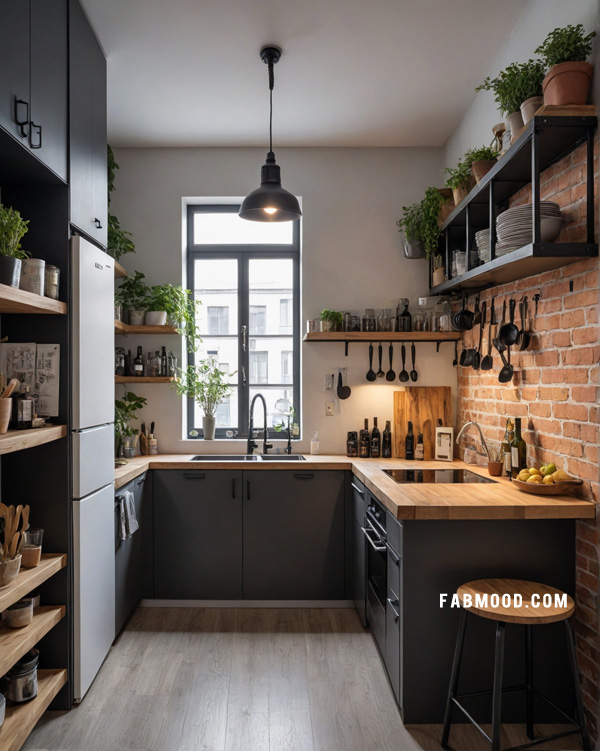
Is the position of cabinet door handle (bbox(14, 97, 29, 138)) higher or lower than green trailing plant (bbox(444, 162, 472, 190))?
lower

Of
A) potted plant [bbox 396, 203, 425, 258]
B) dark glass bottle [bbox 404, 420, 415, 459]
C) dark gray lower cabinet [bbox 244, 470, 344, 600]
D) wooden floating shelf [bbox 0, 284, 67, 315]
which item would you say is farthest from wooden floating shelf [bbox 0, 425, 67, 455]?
potted plant [bbox 396, 203, 425, 258]

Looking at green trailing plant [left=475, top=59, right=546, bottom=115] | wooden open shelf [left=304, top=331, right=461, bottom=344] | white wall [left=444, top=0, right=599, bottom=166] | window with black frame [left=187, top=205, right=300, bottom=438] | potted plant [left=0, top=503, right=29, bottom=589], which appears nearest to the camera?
potted plant [left=0, top=503, right=29, bottom=589]

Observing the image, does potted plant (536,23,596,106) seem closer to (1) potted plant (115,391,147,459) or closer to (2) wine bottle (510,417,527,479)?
(2) wine bottle (510,417,527,479)

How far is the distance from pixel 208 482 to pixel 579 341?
224cm

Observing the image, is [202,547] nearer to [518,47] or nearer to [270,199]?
[270,199]

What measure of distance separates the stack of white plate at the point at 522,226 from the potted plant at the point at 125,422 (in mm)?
2368

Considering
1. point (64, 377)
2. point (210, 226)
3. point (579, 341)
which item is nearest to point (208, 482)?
point (64, 377)

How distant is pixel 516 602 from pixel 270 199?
2116 mm

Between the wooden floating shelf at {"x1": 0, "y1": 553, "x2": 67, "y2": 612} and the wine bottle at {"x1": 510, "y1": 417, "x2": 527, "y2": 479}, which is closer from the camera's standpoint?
the wooden floating shelf at {"x1": 0, "y1": 553, "x2": 67, "y2": 612}

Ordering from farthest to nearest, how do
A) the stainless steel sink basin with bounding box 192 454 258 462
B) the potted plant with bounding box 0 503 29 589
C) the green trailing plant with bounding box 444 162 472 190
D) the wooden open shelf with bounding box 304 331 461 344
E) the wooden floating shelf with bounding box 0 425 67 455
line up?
1. the wooden open shelf with bounding box 304 331 461 344
2. the stainless steel sink basin with bounding box 192 454 258 462
3. the green trailing plant with bounding box 444 162 472 190
4. the potted plant with bounding box 0 503 29 589
5. the wooden floating shelf with bounding box 0 425 67 455

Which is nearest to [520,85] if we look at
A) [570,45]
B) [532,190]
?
[570,45]

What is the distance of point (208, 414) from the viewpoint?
163 inches

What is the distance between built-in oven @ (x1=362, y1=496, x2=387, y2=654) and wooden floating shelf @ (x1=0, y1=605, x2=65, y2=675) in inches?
55.3

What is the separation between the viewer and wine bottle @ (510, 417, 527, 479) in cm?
278
